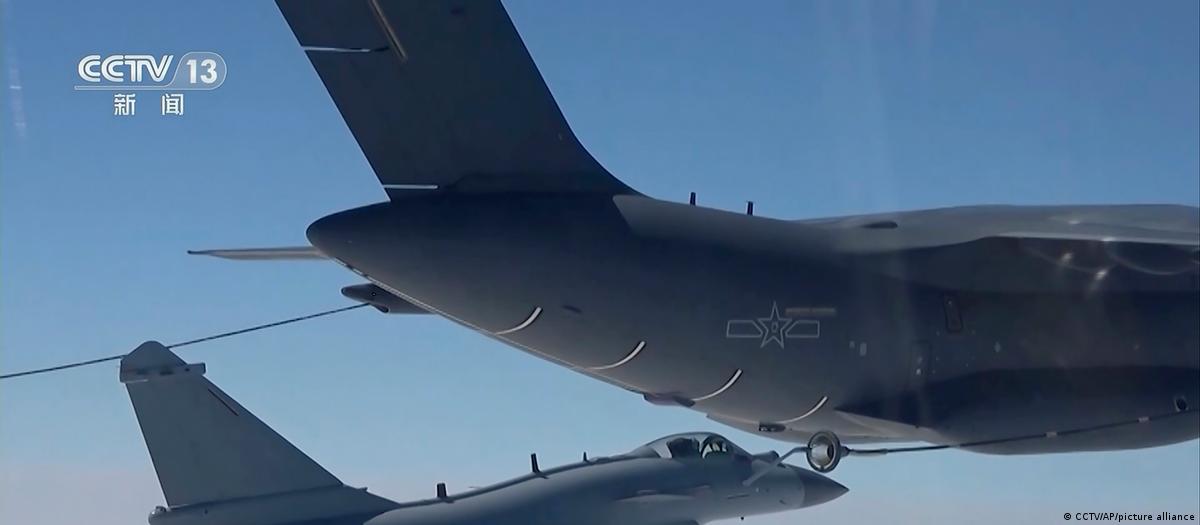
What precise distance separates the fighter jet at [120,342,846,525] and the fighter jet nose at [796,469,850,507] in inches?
49.5

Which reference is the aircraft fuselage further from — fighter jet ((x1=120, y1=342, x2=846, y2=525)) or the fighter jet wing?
fighter jet ((x1=120, y1=342, x2=846, y2=525))

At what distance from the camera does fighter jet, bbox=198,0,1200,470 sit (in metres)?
5.61

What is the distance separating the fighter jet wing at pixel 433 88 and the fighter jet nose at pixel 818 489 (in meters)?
5.28

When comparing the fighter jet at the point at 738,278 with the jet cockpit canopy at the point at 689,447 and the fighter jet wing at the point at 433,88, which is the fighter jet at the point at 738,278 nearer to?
the fighter jet wing at the point at 433,88

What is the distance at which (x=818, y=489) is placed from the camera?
404 inches

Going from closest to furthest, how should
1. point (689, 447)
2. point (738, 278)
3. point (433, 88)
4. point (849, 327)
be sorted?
point (433, 88)
point (738, 278)
point (849, 327)
point (689, 447)

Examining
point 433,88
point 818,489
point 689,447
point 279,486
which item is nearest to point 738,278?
point 433,88

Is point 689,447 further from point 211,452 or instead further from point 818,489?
point 211,452

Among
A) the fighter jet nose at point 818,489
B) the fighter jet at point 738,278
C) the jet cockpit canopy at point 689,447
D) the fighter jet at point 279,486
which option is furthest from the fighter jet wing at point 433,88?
the fighter jet nose at point 818,489

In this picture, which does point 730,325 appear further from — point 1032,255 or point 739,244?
point 1032,255

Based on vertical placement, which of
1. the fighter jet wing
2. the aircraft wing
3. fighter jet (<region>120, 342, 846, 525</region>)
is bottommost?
fighter jet (<region>120, 342, 846, 525</region>)

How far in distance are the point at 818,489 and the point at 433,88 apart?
6.30 meters

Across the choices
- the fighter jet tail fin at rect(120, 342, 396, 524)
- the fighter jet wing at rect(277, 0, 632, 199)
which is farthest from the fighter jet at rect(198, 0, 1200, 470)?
the fighter jet tail fin at rect(120, 342, 396, 524)

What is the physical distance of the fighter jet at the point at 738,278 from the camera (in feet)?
18.4
